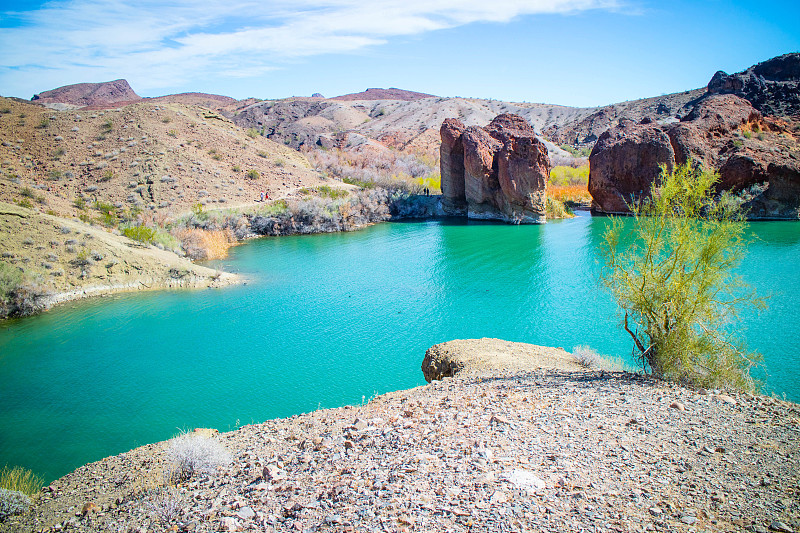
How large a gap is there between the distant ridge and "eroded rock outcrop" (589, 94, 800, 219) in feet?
271

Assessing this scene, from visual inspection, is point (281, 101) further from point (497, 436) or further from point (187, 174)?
point (497, 436)

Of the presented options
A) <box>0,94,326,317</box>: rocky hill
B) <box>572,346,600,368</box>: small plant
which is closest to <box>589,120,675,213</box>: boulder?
<box>0,94,326,317</box>: rocky hill

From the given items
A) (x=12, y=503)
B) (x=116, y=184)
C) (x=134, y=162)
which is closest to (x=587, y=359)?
(x=12, y=503)

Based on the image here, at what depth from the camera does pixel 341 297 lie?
1712cm

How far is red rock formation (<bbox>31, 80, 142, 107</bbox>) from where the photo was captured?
71.2 meters

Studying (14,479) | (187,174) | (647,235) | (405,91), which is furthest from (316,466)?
(405,91)

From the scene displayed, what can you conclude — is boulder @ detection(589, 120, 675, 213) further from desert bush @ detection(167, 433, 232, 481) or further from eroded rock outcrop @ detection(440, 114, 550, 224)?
desert bush @ detection(167, 433, 232, 481)

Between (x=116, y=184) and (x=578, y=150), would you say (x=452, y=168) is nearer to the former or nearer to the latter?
(x=116, y=184)

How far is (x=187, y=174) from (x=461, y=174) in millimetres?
22646

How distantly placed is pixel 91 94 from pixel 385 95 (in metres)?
65.2

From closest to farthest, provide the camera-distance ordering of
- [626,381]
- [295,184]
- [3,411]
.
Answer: [626,381], [3,411], [295,184]

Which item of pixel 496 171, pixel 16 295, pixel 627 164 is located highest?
pixel 496 171

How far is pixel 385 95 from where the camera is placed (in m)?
116

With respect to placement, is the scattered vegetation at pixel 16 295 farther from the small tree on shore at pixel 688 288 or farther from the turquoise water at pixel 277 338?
the small tree on shore at pixel 688 288
